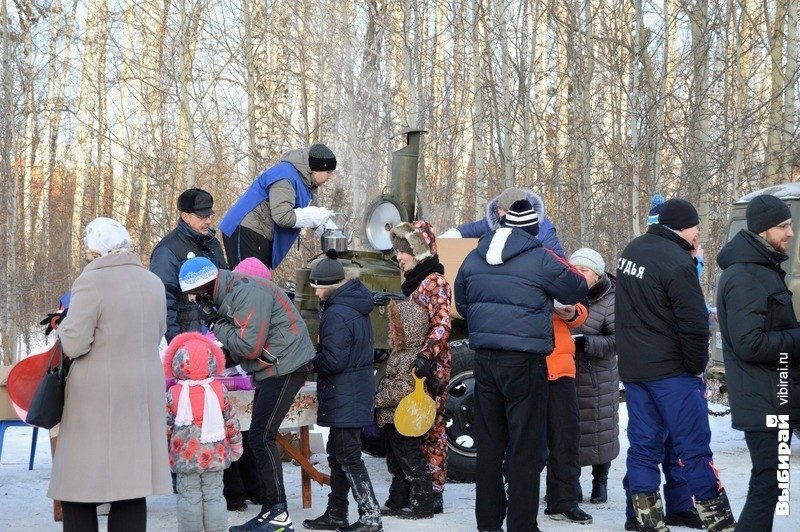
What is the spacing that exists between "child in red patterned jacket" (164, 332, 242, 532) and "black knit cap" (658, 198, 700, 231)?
98.6 inches

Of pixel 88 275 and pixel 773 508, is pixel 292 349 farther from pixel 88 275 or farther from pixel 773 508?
pixel 773 508

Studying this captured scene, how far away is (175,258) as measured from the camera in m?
6.90

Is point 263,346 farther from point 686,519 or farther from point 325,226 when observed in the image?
point 686,519

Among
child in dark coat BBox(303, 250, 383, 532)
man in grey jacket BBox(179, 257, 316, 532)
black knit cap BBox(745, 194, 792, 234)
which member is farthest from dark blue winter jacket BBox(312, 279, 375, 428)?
black knit cap BBox(745, 194, 792, 234)

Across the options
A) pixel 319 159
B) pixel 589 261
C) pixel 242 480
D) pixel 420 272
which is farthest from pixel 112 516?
pixel 589 261

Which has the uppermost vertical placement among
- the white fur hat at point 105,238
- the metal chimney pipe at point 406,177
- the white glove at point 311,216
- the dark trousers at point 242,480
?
the metal chimney pipe at point 406,177

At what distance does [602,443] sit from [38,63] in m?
18.2

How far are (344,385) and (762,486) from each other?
7.75 feet

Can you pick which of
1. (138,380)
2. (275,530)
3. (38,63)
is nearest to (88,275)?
(138,380)

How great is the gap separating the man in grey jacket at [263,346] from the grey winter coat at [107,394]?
0.85 metres

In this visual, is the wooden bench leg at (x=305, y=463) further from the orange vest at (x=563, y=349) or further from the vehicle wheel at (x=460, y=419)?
the orange vest at (x=563, y=349)

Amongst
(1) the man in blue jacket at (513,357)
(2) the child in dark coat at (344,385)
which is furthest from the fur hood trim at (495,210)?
(2) the child in dark coat at (344,385)

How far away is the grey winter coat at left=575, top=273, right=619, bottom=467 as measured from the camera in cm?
693

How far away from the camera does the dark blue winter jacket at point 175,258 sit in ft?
22.4
